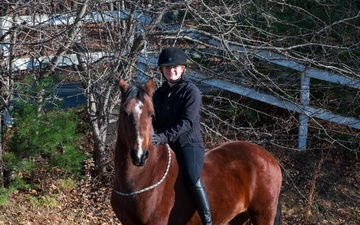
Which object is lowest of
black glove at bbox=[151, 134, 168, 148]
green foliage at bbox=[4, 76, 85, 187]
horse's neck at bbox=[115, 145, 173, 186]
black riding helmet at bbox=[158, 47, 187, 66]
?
green foliage at bbox=[4, 76, 85, 187]

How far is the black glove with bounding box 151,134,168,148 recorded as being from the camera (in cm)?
487

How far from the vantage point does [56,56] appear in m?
8.62

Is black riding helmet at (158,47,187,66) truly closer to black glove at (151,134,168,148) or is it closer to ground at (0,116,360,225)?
black glove at (151,134,168,148)

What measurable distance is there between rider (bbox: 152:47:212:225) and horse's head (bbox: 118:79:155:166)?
0.32 m

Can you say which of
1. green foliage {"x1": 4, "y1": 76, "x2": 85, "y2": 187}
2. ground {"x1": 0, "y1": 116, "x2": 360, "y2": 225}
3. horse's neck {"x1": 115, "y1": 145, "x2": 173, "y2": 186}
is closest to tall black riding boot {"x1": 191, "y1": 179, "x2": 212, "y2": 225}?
horse's neck {"x1": 115, "y1": 145, "x2": 173, "y2": 186}

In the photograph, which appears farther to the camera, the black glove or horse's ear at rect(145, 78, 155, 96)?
horse's ear at rect(145, 78, 155, 96)

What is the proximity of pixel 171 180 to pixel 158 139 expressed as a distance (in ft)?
1.78

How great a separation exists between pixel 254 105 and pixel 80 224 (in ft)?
16.4

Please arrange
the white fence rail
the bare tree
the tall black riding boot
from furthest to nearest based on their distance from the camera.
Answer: the white fence rail, the bare tree, the tall black riding boot

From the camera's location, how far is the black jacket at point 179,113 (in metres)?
5.18

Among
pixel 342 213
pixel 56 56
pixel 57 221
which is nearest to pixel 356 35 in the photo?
pixel 342 213

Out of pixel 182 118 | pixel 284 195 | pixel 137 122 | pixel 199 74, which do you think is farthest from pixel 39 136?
pixel 284 195

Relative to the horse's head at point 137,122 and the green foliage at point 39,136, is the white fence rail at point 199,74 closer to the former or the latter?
the green foliage at point 39,136

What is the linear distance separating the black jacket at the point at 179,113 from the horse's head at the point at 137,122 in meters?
0.31
